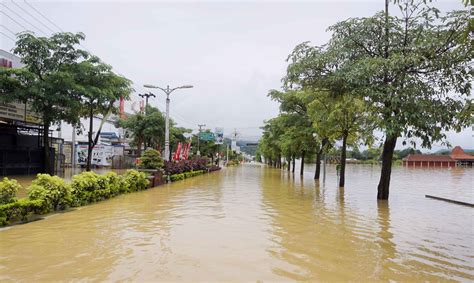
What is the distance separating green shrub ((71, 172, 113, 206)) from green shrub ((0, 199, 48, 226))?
5.83 ft

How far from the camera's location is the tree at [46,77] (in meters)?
18.3

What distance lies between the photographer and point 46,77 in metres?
19.0

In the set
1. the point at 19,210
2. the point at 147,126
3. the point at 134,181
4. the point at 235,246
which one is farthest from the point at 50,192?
the point at 147,126

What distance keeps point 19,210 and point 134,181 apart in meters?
8.04

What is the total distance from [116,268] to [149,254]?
0.82 meters

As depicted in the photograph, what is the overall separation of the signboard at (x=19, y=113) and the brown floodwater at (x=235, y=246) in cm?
1147

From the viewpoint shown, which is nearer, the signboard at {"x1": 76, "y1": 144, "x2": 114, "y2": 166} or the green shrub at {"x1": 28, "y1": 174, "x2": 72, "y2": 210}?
the green shrub at {"x1": 28, "y1": 174, "x2": 72, "y2": 210}

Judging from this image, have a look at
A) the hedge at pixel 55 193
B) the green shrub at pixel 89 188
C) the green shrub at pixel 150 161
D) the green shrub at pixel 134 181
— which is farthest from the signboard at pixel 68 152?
the green shrub at pixel 89 188

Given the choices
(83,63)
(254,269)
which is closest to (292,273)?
(254,269)

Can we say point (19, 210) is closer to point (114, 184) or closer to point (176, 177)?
point (114, 184)

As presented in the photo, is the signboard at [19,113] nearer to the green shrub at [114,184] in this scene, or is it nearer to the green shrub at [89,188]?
the green shrub at [114,184]

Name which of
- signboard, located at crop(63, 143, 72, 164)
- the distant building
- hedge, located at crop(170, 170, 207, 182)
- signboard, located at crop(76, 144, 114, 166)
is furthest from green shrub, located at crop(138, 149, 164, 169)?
the distant building

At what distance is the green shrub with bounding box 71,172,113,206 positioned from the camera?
11.7m

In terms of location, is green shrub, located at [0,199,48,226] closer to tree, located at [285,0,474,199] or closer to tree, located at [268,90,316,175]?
tree, located at [285,0,474,199]
